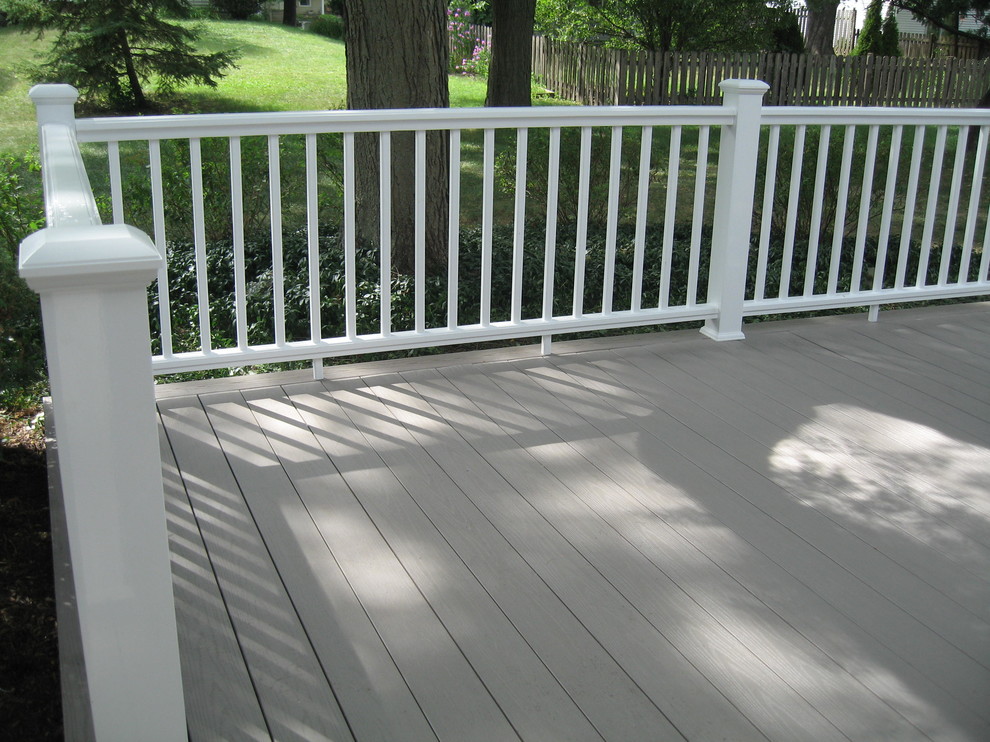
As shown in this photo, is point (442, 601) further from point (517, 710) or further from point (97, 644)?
point (97, 644)

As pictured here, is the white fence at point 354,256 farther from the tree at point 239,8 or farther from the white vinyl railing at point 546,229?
the tree at point 239,8

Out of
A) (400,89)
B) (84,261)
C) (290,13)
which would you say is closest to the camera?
(84,261)

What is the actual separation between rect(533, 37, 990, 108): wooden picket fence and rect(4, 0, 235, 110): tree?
5337 millimetres

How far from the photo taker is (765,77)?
13.9 metres

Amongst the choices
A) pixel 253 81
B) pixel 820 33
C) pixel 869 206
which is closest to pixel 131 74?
pixel 253 81

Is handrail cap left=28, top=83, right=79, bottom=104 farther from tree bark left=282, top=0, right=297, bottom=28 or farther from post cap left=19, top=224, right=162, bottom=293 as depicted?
tree bark left=282, top=0, right=297, bottom=28

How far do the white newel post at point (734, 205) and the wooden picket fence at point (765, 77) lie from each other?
969 centimetres

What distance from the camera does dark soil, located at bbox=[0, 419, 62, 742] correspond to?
2096mm

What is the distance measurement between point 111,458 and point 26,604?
1350mm

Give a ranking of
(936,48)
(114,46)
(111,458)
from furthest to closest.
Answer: (936,48) < (114,46) < (111,458)

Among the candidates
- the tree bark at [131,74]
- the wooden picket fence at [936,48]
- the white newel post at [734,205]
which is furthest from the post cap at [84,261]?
the wooden picket fence at [936,48]

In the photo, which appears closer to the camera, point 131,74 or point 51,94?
point 51,94

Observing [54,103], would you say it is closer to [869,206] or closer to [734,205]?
[734,205]

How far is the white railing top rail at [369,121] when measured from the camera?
9.97ft
